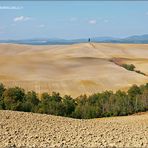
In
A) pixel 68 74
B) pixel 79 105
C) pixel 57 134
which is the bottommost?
pixel 79 105

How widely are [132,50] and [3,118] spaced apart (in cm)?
15027

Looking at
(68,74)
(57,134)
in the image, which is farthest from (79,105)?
(68,74)

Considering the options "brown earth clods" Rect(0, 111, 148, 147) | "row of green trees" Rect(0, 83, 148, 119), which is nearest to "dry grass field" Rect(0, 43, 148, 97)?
"row of green trees" Rect(0, 83, 148, 119)

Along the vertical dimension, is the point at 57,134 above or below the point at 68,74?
below

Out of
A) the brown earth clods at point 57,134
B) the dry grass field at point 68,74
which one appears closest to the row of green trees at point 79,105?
the dry grass field at point 68,74

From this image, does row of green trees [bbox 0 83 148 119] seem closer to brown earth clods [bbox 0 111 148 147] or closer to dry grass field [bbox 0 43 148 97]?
dry grass field [bbox 0 43 148 97]

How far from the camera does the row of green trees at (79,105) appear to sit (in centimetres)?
5347

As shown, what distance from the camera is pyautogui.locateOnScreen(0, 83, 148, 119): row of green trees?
5347 cm

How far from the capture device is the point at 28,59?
402 ft

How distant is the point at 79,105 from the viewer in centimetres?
5669

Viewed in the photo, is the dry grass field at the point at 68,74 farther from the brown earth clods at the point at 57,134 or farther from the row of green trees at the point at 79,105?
the brown earth clods at the point at 57,134

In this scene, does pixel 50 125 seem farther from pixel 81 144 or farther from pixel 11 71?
pixel 11 71

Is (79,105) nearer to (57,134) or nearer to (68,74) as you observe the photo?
(57,134)

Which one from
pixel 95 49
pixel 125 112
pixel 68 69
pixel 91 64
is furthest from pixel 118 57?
pixel 125 112
